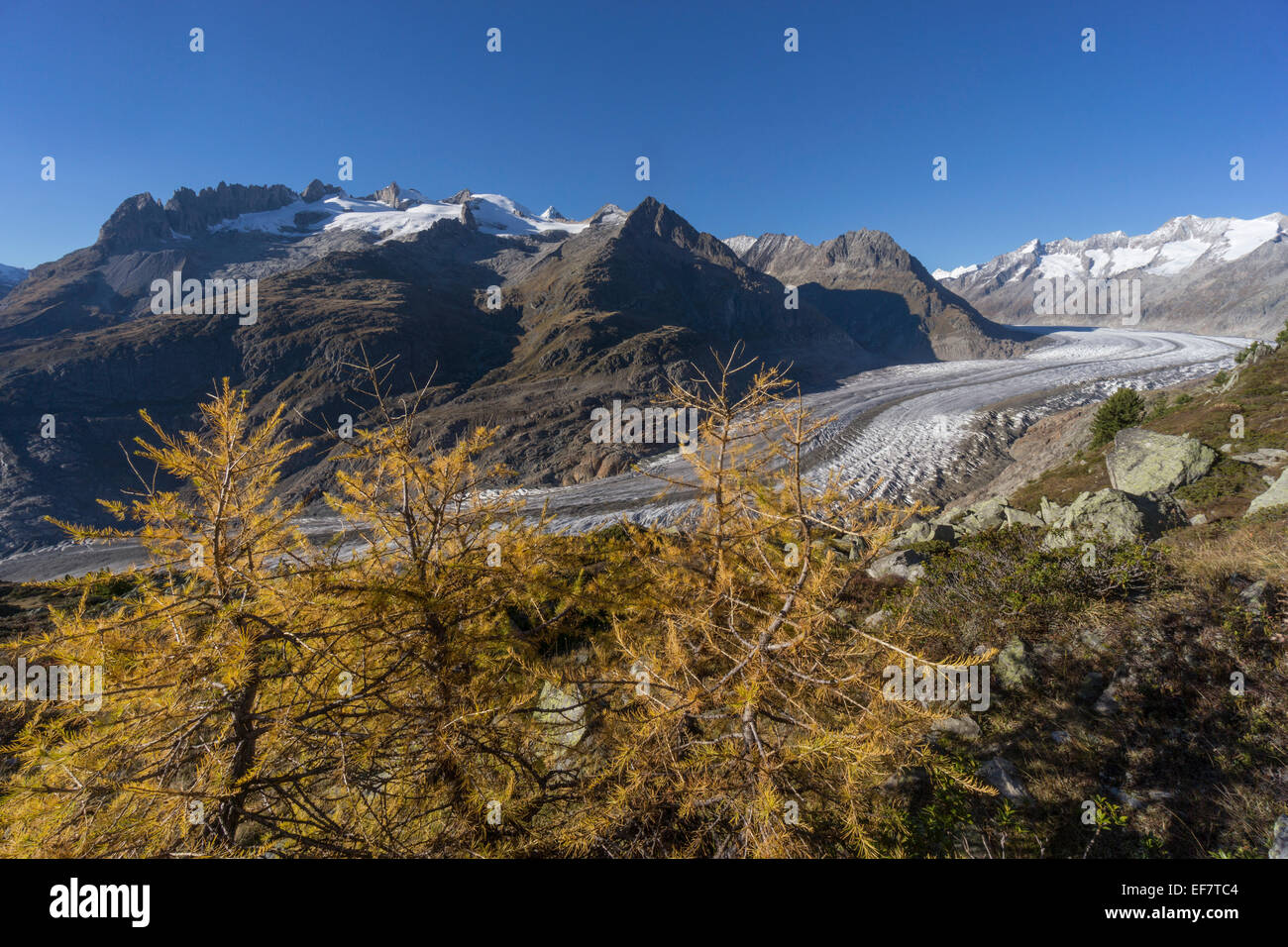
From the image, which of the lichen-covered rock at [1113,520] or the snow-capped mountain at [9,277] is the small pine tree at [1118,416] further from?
the snow-capped mountain at [9,277]

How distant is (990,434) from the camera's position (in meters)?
37.0

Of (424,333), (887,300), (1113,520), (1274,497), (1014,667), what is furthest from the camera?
(887,300)

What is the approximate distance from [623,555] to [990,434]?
42.7 m

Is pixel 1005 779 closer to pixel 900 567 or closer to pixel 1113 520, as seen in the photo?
pixel 900 567

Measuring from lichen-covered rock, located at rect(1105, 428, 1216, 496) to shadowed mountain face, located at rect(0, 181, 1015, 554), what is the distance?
528 inches

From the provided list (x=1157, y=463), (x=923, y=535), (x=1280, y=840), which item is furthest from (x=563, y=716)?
(x=1157, y=463)

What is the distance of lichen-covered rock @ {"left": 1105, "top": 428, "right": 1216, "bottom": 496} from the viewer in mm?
11125

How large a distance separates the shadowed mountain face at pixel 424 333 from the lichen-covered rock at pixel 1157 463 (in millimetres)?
13414

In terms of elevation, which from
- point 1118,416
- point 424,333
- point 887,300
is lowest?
point 1118,416

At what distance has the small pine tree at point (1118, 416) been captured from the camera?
20.3m

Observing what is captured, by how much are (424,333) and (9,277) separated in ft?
608

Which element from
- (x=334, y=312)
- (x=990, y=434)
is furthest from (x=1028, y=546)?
(x=334, y=312)

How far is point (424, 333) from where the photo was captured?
67.2 m

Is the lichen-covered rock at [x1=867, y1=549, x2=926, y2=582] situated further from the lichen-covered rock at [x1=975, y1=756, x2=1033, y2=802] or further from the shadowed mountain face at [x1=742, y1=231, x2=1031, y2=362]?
the shadowed mountain face at [x1=742, y1=231, x2=1031, y2=362]
